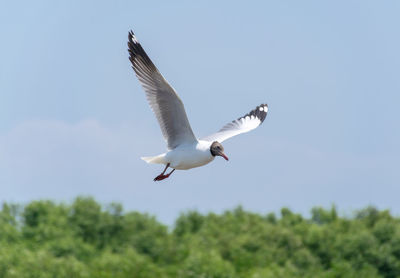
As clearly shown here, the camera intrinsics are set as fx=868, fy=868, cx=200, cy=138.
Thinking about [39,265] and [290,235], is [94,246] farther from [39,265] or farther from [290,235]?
[290,235]

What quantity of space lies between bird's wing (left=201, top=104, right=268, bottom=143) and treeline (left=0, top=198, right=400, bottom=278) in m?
27.8

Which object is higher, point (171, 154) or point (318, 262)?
point (318, 262)

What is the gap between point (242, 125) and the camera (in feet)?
47.8

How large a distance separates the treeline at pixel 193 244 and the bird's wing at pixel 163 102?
103 ft

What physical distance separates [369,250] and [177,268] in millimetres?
10534

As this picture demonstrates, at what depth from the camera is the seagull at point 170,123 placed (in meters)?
11.6

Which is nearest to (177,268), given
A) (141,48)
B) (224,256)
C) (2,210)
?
(224,256)

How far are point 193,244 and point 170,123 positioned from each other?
39.0 meters

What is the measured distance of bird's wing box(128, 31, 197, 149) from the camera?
38.1ft

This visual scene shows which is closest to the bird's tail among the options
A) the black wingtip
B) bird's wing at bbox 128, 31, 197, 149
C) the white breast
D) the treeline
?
the white breast

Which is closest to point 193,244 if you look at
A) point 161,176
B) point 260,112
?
point 260,112

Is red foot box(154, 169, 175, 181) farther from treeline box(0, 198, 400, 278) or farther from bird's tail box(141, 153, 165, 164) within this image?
treeline box(0, 198, 400, 278)

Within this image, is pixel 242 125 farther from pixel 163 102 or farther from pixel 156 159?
pixel 163 102

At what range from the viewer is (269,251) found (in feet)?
158
